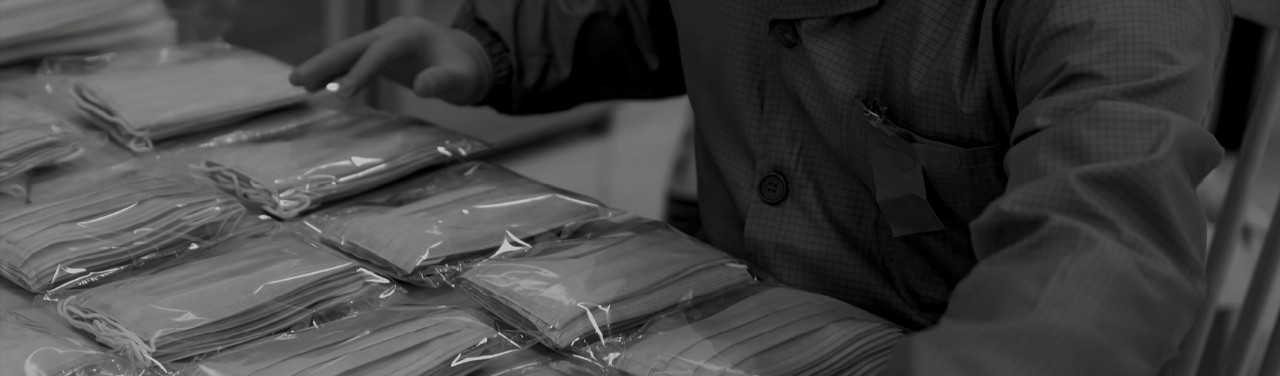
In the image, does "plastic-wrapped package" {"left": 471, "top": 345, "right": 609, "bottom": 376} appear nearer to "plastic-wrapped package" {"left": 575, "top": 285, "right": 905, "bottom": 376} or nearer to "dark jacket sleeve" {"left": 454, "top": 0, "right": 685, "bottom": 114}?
"plastic-wrapped package" {"left": 575, "top": 285, "right": 905, "bottom": 376}

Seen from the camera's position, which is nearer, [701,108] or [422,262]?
[422,262]

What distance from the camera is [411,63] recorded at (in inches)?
51.9

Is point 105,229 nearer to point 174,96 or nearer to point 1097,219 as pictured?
point 174,96

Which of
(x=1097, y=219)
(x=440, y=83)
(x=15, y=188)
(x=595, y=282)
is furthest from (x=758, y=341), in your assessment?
(x=15, y=188)

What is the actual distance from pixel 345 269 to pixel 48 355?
0.71ft

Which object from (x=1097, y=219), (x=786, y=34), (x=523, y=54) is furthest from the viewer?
(x=523, y=54)

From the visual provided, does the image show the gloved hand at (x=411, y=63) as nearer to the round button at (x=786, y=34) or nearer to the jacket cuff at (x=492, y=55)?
the jacket cuff at (x=492, y=55)

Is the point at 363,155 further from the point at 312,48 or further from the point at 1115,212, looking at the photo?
the point at 312,48

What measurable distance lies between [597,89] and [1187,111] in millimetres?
758

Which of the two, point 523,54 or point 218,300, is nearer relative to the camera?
point 218,300

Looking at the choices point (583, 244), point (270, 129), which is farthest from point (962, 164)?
point (270, 129)

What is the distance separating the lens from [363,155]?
1146 millimetres

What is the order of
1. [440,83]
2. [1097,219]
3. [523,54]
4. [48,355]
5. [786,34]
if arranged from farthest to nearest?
1. [523,54]
2. [440,83]
3. [786,34]
4. [48,355]
5. [1097,219]

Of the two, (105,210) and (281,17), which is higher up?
(105,210)
